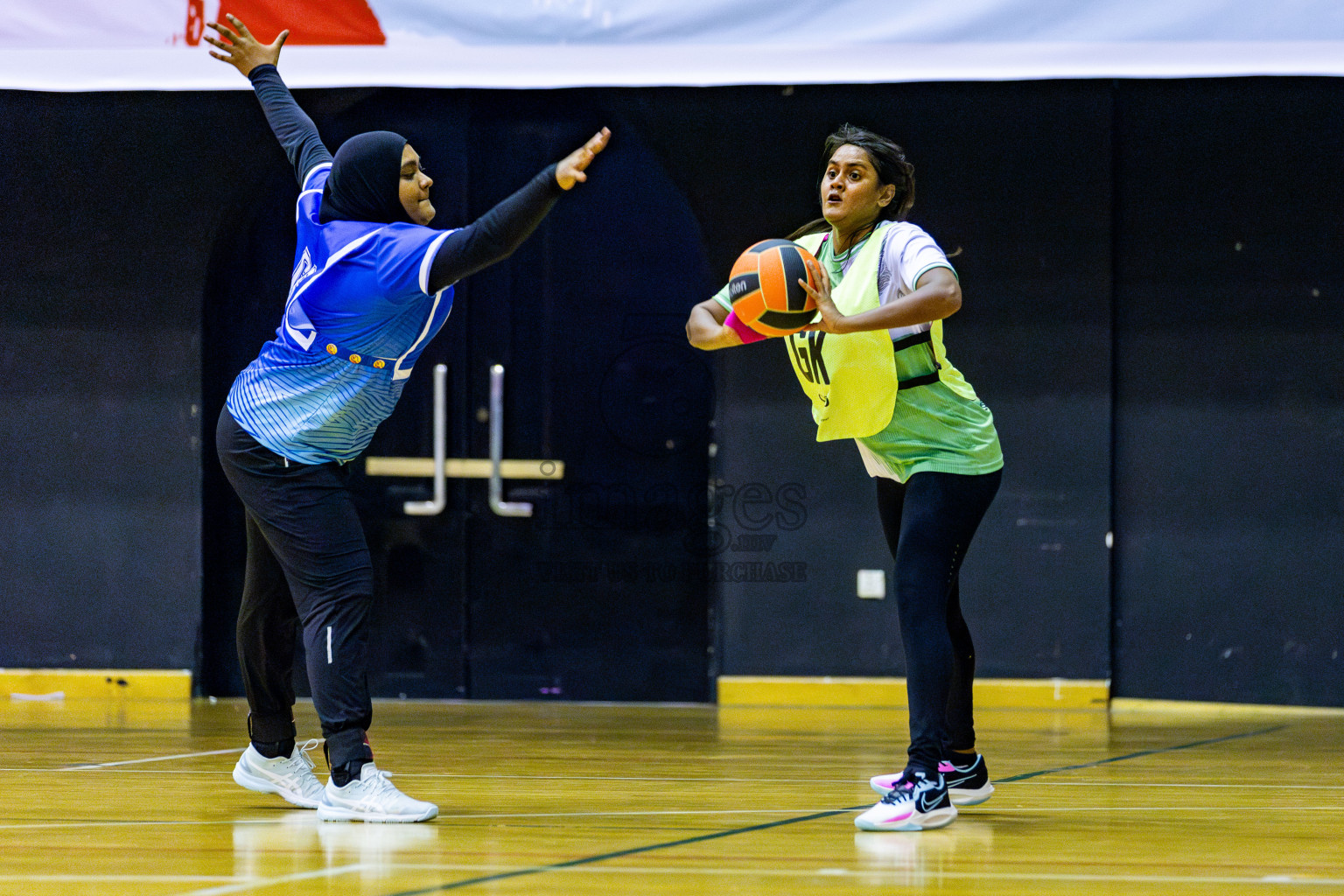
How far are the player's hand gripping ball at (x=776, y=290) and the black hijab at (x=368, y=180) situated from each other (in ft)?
2.50

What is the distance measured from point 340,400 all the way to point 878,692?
137 inches

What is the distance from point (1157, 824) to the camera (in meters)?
3.00

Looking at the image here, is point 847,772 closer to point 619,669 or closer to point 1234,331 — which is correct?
point 619,669

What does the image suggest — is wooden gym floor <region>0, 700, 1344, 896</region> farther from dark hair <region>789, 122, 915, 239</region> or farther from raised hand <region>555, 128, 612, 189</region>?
dark hair <region>789, 122, 915, 239</region>

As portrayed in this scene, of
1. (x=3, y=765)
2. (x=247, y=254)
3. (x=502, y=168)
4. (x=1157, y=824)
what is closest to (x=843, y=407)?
(x=1157, y=824)

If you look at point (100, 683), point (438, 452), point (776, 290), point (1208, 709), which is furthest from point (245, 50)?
point (1208, 709)

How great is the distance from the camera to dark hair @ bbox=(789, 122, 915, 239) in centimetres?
311

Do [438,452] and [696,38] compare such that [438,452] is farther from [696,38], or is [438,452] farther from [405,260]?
[405,260]

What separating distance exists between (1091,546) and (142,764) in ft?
12.5

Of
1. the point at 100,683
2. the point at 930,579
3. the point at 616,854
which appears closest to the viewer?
the point at 616,854

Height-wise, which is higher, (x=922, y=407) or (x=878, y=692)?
(x=922, y=407)

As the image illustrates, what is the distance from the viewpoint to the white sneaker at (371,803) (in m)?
2.93

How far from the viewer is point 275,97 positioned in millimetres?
3506

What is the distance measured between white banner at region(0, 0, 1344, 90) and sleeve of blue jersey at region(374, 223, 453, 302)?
2.50m
